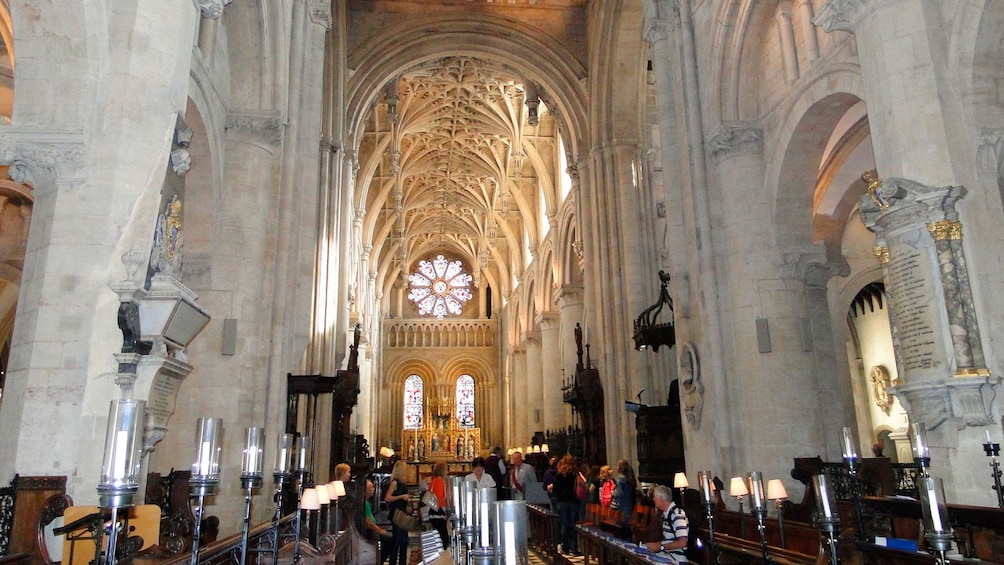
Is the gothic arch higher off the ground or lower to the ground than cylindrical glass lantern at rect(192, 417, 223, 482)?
higher

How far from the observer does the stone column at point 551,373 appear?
25.1 metres

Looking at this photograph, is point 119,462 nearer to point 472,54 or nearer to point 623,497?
point 623,497

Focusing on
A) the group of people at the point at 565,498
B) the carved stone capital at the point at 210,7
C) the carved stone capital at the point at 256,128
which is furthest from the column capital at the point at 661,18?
the carved stone capital at the point at 210,7

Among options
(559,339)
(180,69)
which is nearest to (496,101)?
(559,339)

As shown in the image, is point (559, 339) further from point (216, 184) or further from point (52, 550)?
point (52, 550)

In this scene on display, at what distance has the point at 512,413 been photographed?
112 ft

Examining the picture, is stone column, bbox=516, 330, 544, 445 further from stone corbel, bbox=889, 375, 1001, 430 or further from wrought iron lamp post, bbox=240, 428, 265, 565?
wrought iron lamp post, bbox=240, 428, 265, 565

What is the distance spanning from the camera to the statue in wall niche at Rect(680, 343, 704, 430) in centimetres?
1065

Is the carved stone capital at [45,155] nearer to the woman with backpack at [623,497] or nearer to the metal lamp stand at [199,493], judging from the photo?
the metal lamp stand at [199,493]

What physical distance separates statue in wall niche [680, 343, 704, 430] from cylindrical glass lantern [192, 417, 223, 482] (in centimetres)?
820

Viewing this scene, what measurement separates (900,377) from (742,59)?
6226mm

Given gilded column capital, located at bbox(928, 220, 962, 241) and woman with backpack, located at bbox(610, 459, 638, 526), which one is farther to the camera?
woman with backpack, located at bbox(610, 459, 638, 526)

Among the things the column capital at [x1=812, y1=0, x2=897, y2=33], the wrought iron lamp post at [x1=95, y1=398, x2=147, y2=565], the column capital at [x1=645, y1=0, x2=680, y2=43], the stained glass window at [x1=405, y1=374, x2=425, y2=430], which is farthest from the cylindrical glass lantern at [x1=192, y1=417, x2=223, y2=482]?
the stained glass window at [x1=405, y1=374, x2=425, y2=430]

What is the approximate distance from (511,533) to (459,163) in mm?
28792
